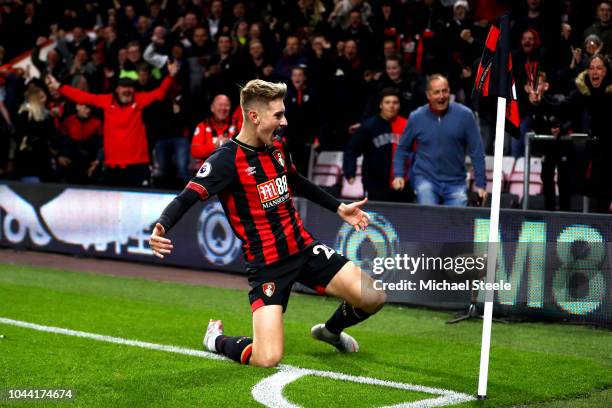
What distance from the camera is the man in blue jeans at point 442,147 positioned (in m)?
10.6

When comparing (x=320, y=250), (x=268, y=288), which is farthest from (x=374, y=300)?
(x=268, y=288)

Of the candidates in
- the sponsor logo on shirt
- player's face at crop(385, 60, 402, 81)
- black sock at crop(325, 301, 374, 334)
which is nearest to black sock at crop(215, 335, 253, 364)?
black sock at crop(325, 301, 374, 334)

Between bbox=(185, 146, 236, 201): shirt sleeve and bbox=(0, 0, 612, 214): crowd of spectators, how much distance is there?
208 inches

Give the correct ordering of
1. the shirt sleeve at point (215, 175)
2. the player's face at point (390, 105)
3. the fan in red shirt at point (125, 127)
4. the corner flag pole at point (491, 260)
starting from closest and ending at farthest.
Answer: the corner flag pole at point (491, 260) < the shirt sleeve at point (215, 175) < the player's face at point (390, 105) < the fan in red shirt at point (125, 127)

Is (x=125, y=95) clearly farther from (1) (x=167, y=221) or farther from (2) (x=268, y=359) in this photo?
(1) (x=167, y=221)

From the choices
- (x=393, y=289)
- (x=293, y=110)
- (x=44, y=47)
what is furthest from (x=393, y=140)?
(x=44, y=47)

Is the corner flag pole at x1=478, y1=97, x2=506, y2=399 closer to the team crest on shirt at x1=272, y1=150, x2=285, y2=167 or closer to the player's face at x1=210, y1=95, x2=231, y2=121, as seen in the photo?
the team crest on shirt at x1=272, y1=150, x2=285, y2=167

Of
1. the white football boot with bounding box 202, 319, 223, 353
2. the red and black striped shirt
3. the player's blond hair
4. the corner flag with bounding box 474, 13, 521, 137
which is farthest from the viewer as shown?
the white football boot with bounding box 202, 319, 223, 353

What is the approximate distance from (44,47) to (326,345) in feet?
50.7

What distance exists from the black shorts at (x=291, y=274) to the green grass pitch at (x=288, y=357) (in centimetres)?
54

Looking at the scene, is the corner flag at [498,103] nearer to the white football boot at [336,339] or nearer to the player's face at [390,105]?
the white football boot at [336,339]

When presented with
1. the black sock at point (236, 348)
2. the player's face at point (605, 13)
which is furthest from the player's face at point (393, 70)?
the black sock at point (236, 348)

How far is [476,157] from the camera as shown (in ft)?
34.6

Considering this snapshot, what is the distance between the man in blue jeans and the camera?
10555 mm
